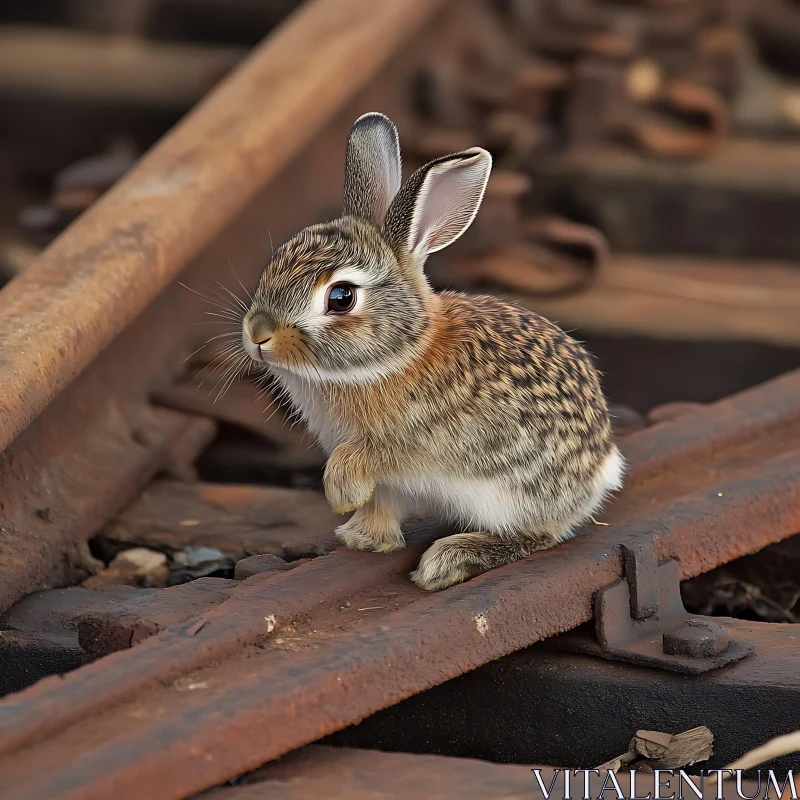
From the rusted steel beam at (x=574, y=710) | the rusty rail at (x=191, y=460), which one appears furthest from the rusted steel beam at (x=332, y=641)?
the rusted steel beam at (x=574, y=710)

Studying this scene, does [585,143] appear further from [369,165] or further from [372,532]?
[372,532]

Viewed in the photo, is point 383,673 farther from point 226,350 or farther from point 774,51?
point 774,51

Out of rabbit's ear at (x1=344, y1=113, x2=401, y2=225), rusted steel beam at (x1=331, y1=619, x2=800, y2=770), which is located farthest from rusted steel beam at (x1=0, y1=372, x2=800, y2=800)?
rabbit's ear at (x1=344, y1=113, x2=401, y2=225)

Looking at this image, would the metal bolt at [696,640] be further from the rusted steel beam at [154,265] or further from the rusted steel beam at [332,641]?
the rusted steel beam at [154,265]

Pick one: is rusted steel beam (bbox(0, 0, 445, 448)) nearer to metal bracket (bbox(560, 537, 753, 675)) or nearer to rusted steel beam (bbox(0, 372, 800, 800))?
rusted steel beam (bbox(0, 372, 800, 800))

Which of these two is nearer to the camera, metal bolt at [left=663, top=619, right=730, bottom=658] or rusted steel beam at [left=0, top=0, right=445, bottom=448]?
metal bolt at [left=663, top=619, right=730, bottom=658]

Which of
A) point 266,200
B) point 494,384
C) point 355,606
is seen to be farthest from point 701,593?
point 266,200
